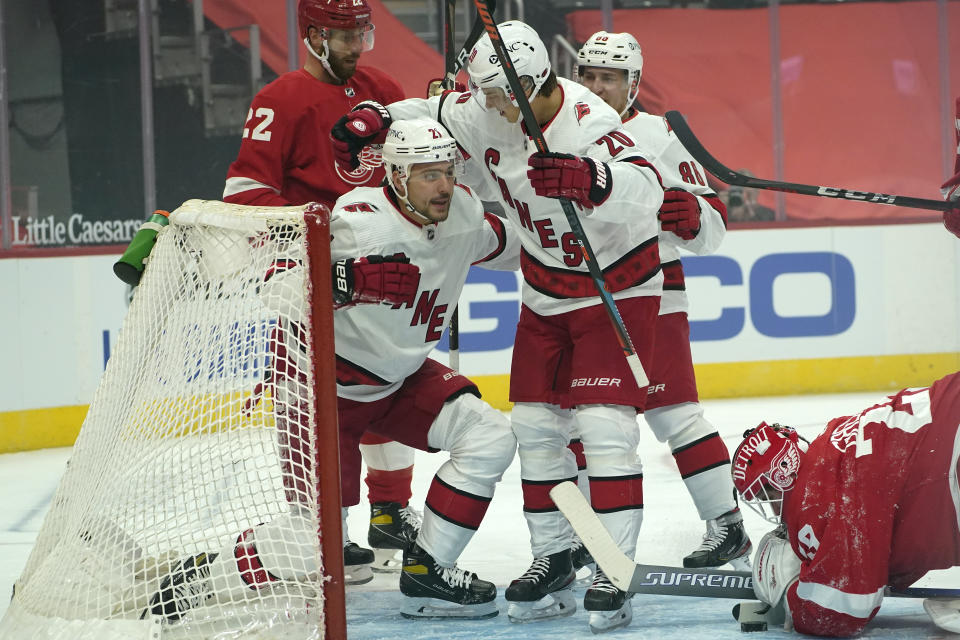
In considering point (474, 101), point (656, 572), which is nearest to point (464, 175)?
point (474, 101)

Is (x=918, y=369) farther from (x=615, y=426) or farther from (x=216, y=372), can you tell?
(x=216, y=372)

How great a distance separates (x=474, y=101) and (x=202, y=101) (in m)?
3.15

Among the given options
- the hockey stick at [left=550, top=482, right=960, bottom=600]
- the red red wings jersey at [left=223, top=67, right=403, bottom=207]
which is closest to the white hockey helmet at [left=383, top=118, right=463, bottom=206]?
the red red wings jersey at [left=223, top=67, right=403, bottom=207]

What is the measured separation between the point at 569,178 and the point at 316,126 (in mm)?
856

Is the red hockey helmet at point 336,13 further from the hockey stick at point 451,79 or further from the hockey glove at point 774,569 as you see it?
the hockey glove at point 774,569

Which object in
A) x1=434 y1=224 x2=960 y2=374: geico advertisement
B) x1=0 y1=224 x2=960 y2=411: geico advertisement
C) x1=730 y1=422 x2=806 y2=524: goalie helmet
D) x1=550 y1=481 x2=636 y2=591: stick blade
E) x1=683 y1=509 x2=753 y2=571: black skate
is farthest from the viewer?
x1=434 y1=224 x2=960 y2=374: geico advertisement

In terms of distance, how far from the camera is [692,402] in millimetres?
2990

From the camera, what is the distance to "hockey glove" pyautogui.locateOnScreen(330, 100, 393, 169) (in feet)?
8.77

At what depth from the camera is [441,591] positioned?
2615 mm

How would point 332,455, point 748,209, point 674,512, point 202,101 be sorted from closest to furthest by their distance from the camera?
point 332,455 → point 674,512 → point 202,101 → point 748,209

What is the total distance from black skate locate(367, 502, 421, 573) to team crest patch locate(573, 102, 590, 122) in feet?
3.75

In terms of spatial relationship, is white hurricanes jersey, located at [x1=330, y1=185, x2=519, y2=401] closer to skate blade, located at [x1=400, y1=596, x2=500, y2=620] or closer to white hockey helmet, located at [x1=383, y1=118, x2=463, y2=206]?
white hockey helmet, located at [x1=383, y1=118, x2=463, y2=206]

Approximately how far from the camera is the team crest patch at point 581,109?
8.54 ft

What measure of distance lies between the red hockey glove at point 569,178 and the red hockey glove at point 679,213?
15.3 inches
